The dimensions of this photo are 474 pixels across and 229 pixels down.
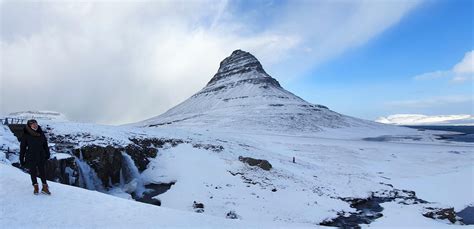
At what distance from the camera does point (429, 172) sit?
152ft

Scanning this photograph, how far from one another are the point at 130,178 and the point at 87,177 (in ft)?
13.7

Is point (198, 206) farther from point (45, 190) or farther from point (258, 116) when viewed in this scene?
point (258, 116)

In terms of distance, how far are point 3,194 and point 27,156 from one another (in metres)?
1.45

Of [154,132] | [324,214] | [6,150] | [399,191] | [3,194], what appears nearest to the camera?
[3,194]

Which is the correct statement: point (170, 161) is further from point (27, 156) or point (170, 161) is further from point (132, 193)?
point (27, 156)

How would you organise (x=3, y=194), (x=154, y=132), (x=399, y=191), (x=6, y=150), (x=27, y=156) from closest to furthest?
(x=3, y=194), (x=27, y=156), (x=6, y=150), (x=399, y=191), (x=154, y=132)

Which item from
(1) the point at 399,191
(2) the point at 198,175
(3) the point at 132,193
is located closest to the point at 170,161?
(2) the point at 198,175

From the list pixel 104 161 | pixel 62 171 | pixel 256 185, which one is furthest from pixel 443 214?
pixel 62 171

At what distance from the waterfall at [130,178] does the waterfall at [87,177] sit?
2200mm

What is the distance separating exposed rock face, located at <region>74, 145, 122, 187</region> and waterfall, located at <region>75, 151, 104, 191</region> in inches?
15.3

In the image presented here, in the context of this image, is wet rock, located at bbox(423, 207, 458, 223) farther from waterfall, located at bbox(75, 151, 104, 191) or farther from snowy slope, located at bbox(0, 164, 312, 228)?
waterfall, located at bbox(75, 151, 104, 191)

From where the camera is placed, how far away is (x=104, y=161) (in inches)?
1203

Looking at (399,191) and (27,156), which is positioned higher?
(27,156)

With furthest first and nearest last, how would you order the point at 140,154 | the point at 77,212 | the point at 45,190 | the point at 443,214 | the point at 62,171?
the point at 140,154 < the point at 62,171 < the point at 443,214 < the point at 45,190 < the point at 77,212
